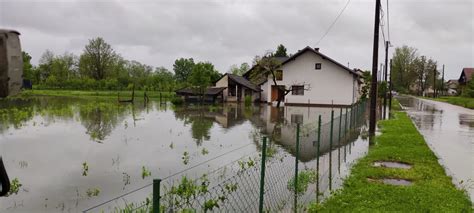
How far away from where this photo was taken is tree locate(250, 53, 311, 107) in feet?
124

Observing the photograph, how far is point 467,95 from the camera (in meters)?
47.6

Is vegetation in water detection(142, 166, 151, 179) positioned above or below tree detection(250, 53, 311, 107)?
below

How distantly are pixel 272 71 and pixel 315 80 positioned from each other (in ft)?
16.6

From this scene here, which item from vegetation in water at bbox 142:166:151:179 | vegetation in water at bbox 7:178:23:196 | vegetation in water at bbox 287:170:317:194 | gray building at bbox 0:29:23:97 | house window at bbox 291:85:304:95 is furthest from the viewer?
house window at bbox 291:85:304:95

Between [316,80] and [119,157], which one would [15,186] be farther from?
[316,80]

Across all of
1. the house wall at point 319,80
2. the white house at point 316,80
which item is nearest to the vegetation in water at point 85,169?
the white house at point 316,80

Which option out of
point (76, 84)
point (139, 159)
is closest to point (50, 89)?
point (76, 84)

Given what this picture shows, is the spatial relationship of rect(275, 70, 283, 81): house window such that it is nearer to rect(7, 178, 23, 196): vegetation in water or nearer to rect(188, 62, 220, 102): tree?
rect(188, 62, 220, 102): tree

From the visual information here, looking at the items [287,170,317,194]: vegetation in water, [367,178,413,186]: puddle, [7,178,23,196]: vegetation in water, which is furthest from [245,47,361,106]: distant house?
[7,178,23,196]: vegetation in water

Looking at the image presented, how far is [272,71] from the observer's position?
38.0 metres

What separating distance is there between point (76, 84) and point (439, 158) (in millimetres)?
66146

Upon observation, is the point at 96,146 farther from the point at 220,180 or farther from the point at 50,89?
the point at 50,89

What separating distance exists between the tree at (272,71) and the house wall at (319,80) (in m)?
0.49

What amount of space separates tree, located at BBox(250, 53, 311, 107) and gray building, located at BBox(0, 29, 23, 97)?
35.2 m
